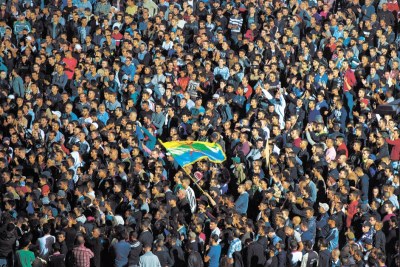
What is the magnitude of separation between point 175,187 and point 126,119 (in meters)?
3.14

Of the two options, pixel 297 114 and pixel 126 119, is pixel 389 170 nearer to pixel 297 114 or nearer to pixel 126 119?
pixel 297 114

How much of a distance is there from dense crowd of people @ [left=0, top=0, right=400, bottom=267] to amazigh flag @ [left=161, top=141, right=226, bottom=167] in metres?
0.20

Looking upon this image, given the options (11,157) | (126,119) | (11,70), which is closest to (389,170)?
(126,119)

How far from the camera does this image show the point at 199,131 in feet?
99.5

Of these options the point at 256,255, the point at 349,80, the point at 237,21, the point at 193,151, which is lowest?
the point at 256,255

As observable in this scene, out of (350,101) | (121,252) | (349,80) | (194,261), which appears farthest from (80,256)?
(349,80)

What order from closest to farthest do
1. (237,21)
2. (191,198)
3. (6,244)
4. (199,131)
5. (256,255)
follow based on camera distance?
1. (256,255)
2. (6,244)
3. (191,198)
4. (199,131)
5. (237,21)

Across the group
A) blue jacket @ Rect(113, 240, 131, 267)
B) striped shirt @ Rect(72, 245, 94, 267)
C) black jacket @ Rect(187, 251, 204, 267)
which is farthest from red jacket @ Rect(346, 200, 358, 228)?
striped shirt @ Rect(72, 245, 94, 267)

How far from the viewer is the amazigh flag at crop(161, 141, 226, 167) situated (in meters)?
28.8

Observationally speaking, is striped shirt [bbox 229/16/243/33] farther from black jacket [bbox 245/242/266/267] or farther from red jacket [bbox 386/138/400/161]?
black jacket [bbox 245/242/266/267]

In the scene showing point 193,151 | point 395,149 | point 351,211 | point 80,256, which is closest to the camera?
point 80,256

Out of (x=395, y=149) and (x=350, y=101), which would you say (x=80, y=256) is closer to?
(x=395, y=149)

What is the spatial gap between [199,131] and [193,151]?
1349 millimetres

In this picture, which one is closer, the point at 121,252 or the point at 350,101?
the point at 121,252
